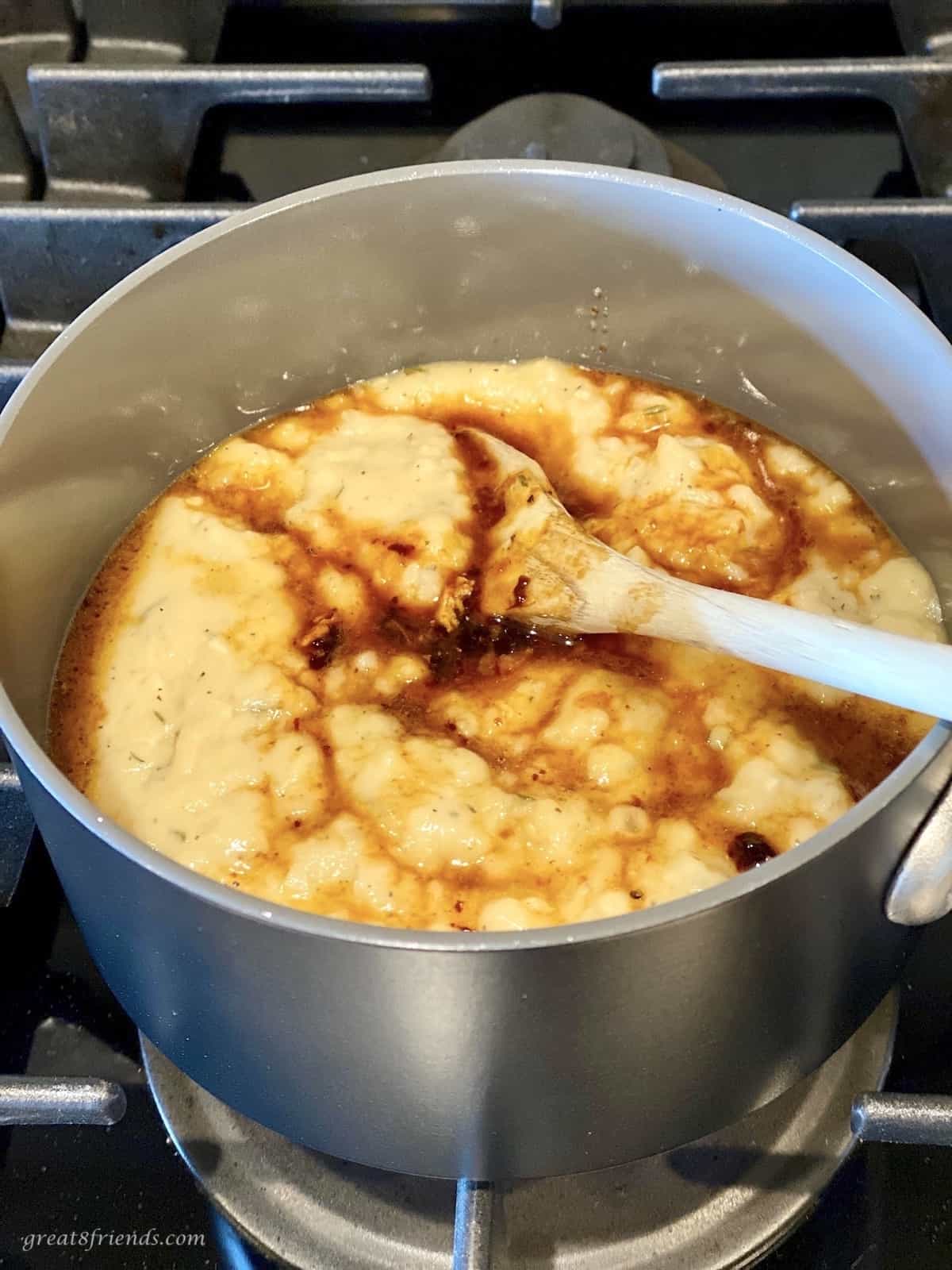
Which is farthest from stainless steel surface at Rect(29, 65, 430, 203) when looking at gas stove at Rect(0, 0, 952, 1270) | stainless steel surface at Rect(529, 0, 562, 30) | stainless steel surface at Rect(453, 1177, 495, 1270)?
stainless steel surface at Rect(453, 1177, 495, 1270)

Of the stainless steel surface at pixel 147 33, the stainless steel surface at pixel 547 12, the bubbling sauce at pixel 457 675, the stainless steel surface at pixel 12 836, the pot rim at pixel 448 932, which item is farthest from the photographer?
the stainless steel surface at pixel 147 33

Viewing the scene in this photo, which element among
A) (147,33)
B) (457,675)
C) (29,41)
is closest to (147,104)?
(147,33)

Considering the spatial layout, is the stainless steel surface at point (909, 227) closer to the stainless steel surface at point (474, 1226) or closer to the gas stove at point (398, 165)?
the gas stove at point (398, 165)

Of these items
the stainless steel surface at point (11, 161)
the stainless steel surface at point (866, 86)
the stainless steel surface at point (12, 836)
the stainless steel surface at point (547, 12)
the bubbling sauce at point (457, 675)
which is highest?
the stainless steel surface at point (547, 12)

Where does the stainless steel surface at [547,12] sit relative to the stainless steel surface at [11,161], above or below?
above

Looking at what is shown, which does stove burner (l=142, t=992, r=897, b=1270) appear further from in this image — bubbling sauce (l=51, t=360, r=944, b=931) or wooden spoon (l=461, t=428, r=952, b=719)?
wooden spoon (l=461, t=428, r=952, b=719)

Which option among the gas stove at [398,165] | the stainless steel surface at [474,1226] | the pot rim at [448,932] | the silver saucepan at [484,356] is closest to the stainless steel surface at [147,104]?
the gas stove at [398,165]
